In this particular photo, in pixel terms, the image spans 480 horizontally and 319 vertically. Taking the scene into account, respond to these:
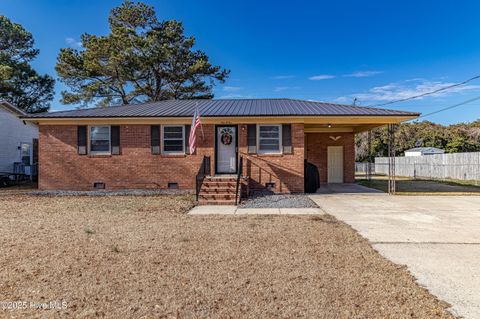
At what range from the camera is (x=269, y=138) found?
1220 centimetres

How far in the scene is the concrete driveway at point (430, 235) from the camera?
3656mm

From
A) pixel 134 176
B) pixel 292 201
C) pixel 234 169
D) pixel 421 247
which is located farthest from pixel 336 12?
pixel 421 247

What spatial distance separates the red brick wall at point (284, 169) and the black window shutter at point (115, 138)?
5.32 m

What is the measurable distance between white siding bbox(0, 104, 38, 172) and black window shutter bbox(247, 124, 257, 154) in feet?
47.8

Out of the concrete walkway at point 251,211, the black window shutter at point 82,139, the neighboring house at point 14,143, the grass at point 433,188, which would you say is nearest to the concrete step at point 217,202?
the concrete walkway at point 251,211

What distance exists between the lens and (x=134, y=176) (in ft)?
40.5

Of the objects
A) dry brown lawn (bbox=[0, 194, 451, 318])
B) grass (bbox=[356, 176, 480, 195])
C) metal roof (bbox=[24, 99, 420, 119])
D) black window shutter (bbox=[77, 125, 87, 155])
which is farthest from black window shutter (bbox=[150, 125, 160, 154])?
grass (bbox=[356, 176, 480, 195])

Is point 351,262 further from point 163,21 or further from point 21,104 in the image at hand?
point 21,104

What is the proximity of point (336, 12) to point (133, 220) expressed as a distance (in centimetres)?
1582

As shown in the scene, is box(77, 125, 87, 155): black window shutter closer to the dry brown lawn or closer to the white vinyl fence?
the dry brown lawn

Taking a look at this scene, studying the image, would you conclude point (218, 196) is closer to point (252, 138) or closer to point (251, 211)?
point (251, 211)

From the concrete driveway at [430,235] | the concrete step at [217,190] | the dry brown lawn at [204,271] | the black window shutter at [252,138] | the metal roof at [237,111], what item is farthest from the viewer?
the black window shutter at [252,138]

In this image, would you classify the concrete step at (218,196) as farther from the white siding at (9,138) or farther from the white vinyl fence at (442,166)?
the white vinyl fence at (442,166)

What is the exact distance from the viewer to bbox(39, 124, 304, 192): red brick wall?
1227cm
